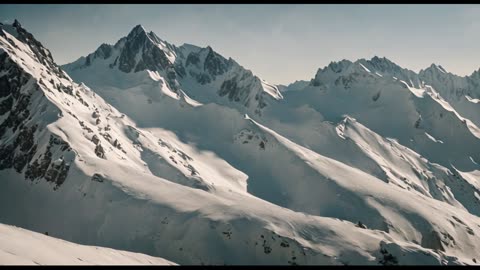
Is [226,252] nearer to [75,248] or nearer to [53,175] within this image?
[75,248]

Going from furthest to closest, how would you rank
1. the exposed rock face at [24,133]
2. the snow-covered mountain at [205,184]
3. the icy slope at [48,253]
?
the exposed rock face at [24,133], the snow-covered mountain at [205,184], the icy slope at [48,253]

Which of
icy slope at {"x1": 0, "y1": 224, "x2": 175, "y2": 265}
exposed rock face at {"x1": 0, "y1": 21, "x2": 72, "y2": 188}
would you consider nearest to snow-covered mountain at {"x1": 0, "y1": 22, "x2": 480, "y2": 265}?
exposed rock face at {"x1": 0, "y1": 21, "x2": 72, "y2": 188}

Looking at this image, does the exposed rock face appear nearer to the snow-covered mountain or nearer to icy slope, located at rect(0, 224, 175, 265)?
the snow-covered mountain

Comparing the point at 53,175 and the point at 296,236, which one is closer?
the point at 296,236

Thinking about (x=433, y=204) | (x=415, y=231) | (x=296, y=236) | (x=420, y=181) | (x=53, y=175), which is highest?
(x=420, y=181)

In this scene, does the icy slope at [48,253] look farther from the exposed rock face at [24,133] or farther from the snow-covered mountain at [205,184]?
the exposed rock face at [24,133]

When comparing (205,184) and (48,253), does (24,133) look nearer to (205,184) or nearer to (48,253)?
(205,184)

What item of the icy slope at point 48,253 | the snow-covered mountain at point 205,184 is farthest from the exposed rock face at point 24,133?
the icy slope at point 48,253

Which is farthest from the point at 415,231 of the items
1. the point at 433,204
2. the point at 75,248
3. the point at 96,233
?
the point at 75,248
